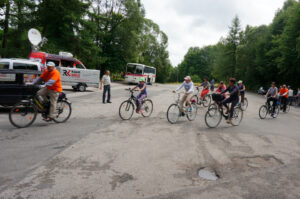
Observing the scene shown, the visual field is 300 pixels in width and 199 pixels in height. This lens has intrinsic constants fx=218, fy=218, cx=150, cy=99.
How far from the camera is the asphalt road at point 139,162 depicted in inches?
128

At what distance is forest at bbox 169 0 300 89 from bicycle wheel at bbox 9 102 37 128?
27.2 metres

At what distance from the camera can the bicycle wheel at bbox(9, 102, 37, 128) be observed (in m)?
6.17

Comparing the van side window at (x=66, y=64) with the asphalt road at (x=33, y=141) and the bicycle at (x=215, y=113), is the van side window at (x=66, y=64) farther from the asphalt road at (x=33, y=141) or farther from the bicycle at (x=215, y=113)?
the bicycle at (x=215, y=113)

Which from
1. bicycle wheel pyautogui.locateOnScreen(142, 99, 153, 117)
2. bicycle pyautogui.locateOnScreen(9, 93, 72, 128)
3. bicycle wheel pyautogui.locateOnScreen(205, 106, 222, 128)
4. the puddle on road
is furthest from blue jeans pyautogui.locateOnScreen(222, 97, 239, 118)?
bicycle pyautogui.locateOnScreen(9, 93, 72, 128)

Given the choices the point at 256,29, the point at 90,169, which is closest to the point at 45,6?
the point at 90,169

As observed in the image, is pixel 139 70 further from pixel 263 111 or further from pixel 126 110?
pixel 126 110

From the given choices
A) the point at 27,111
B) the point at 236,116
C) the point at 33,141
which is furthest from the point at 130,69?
the point at 33,141

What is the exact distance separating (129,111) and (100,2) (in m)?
32.6

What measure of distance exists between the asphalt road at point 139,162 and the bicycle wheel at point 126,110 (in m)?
1.13

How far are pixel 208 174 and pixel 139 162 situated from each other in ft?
4.31

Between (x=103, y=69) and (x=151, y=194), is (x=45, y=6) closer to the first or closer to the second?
(x=103, y=69)

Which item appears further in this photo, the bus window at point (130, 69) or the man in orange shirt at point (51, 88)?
the bus window at point (130, 69)

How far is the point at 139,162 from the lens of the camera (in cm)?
427

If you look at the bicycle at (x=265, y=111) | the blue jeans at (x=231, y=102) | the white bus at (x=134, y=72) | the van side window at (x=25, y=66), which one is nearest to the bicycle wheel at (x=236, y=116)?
the blue jeans at (x=231, y=102)
